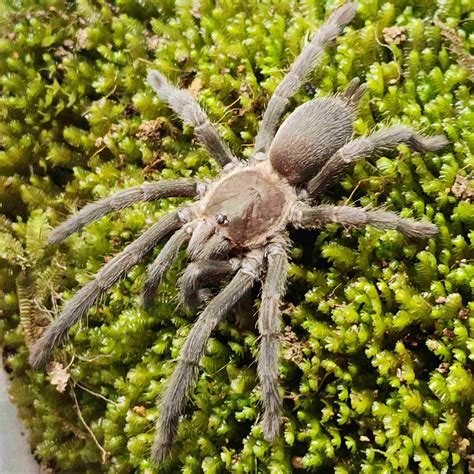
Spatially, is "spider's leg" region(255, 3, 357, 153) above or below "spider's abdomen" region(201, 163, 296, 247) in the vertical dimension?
above

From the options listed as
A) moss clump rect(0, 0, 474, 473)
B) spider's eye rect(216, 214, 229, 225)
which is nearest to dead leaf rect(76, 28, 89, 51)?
moss clump rect(0, 0, 474, 473)

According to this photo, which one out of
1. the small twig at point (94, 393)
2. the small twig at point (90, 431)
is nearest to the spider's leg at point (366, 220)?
the small twig at point (94, 393)

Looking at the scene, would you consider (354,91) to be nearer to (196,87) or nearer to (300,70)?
(300,70)

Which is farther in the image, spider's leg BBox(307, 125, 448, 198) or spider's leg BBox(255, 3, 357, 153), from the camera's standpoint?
spider's leg BBox(255, 3, 357, 153)

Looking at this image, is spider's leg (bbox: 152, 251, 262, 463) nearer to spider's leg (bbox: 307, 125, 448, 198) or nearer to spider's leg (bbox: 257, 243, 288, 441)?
spider's leg (bbox: 257, 243, 288, 441)

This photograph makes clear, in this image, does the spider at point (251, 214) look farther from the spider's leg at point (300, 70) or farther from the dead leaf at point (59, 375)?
the dead leaf at point (59, 375)

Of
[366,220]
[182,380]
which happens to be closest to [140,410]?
[182,380]
